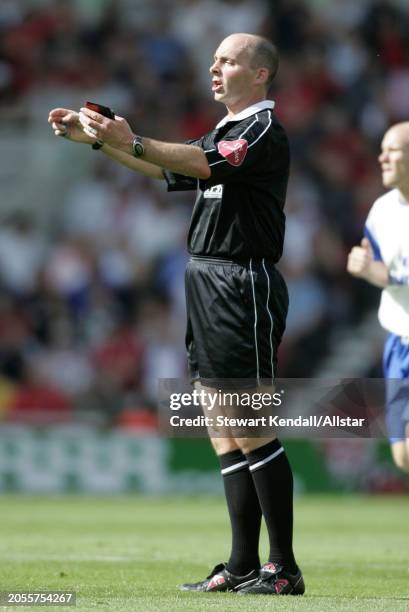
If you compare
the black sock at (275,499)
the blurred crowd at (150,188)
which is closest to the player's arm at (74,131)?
the black sock at (275,499)

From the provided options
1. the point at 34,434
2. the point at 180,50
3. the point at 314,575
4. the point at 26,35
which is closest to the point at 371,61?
the point at 180,50

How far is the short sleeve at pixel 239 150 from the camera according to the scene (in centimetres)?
578

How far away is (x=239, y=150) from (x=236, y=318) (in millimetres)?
757

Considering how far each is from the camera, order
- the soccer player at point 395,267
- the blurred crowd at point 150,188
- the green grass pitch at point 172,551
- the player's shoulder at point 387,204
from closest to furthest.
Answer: the green grass pitch at point 172,551 < the soccer player at point 395,267 < the player's shoulder at point 387,204 < the blurred crowd at point 150,188

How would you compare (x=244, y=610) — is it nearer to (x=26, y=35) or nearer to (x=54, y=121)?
(x=54, y=121)

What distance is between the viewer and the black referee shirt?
593 cm

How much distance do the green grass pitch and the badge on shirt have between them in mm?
1878

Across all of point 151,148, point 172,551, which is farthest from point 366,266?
point 172,551

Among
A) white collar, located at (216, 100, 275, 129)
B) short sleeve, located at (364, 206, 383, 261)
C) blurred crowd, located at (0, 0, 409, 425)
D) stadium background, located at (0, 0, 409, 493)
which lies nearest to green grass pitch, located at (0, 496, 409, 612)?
stadium background, located at (0, 0, 409, 493)

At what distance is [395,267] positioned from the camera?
7297 mm

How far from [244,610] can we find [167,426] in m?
1.52

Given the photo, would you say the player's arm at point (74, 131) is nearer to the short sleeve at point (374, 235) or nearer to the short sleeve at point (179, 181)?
the short sleeve at point (179, 181)

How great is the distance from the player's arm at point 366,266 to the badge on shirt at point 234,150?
1296 mm

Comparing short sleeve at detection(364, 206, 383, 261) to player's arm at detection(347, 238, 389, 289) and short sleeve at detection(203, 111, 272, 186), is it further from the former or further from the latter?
short sleeve at detection(203, 111, 272, 186)
